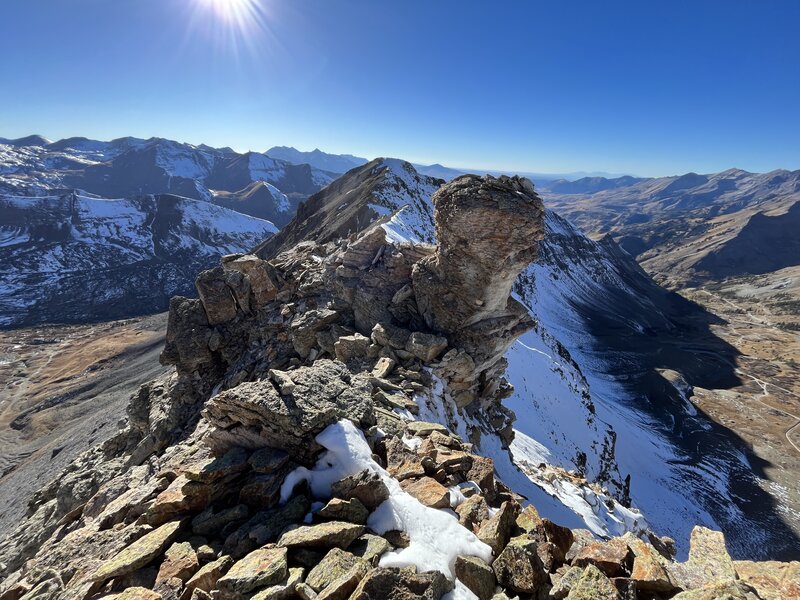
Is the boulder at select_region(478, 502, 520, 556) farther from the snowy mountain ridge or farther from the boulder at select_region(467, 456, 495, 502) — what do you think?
the snowy mountain ridge

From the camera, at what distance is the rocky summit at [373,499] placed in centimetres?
662

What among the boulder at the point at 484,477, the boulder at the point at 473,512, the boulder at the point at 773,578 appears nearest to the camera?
the boulder at the point at 773,578

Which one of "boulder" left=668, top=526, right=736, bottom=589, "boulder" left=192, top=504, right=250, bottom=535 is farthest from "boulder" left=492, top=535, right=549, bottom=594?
"boulder" left=192, top=504, right=250, bottom=535

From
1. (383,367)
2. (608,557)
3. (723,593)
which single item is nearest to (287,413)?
(608,557)

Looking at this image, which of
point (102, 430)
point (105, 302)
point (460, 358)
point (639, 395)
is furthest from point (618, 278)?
point (105, 302)

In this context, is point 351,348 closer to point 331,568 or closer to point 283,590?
point 331,568

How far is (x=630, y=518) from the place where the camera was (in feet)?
82.3

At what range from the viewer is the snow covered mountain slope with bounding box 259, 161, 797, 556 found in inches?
1180

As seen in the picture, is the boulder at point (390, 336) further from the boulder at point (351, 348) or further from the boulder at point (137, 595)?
the boulder at point (137, 595)

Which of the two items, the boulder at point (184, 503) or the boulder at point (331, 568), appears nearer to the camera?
the boulder at point (331, 568)

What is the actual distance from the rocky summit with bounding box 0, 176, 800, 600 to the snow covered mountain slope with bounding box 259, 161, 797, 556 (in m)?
4.64

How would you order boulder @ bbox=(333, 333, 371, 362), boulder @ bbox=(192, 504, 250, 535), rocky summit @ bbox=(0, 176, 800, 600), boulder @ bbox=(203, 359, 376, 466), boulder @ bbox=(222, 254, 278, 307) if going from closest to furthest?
rocky summit @ bbox=(0, 176, 800, 600), boulder @ bbox=(192, 504, 250, 535), boulder @ bbox=(203, 359, 376, 466), boulder @ bbox=(333, 333, 371, 362), boulder @ bbox=(222, 254, 278, 307)

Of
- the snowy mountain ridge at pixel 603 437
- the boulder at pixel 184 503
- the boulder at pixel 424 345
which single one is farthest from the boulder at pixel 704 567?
the snowy mountain ridge at pixel 603 437

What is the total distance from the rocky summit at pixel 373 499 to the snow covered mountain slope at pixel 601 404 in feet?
15.2
